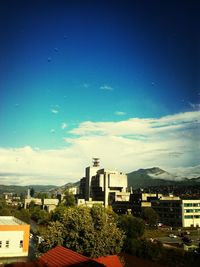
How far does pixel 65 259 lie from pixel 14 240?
4.85 metres

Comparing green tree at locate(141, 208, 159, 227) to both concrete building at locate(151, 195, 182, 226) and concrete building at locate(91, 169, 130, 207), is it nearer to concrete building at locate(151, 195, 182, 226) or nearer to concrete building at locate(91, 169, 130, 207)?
concrete building at locate(151, 195, 182, 226)

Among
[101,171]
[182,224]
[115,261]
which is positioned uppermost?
[101,171]

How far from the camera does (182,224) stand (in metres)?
23.6

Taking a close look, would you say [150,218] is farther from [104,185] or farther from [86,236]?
[86,236]

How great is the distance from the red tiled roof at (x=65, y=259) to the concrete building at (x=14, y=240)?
3894mm

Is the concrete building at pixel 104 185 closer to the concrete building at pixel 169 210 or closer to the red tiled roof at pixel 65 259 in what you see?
the concrete building at pixel 169 210

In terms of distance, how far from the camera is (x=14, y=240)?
932cm

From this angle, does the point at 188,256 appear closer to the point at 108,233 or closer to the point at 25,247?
the point at 108,233

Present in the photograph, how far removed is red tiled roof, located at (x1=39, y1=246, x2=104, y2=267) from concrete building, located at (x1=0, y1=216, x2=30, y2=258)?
3.89 m

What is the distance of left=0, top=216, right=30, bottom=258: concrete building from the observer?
29.9 ft

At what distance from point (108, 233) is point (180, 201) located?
1689 centimetres

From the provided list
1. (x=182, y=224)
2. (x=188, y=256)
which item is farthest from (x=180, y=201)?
(x=188, y=256)

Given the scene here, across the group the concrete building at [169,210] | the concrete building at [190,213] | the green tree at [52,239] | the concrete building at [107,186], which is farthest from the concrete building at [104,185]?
the green tree at [52,239]

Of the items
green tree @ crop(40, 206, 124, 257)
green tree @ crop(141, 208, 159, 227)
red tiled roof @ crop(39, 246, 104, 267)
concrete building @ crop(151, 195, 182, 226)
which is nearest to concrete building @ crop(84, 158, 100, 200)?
concrete building @ crop(151, 195, 182, 226)
